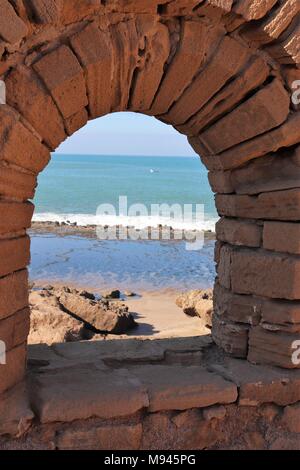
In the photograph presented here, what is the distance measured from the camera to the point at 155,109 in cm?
332

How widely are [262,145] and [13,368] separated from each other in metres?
2.07

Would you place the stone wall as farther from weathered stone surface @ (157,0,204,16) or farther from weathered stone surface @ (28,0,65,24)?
weathered stone surface @ (157,0,204,16)

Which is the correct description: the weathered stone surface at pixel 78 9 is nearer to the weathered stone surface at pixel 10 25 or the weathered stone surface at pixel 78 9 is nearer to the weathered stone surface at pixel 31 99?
the weathered stone surface at pixel 10 25

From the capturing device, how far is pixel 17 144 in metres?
2.71

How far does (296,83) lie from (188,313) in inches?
236

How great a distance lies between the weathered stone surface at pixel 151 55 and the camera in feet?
9.48

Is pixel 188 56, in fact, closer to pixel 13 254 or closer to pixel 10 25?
pixel 10 25

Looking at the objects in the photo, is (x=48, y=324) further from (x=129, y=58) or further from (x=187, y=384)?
(x=129, y=58)

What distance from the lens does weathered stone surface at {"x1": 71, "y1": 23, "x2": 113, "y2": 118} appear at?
9.05 feet

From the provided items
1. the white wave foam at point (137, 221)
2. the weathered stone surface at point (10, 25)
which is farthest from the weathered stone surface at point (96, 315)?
the white wave foam at point (137, 221)

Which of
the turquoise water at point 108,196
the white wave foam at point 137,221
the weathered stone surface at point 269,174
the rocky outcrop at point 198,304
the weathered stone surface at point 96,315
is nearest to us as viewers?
the weathered stone surface at point 269,174

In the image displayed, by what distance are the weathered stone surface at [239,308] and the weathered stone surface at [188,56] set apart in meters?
1.45

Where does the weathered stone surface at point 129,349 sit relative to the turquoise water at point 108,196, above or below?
below

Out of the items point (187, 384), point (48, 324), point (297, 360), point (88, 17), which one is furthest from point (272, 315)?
point (48, 324)
